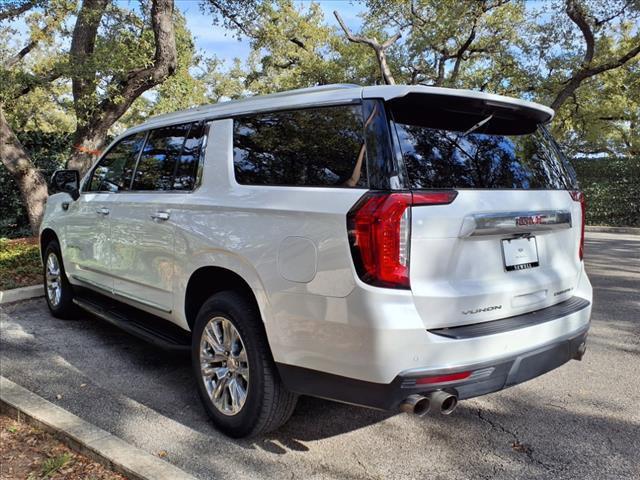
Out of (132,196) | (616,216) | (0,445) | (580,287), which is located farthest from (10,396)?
(616,216)

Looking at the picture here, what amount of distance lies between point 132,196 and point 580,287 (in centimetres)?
331

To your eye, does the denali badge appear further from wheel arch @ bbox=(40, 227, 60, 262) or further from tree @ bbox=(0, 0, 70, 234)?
tree @ bbox=(0, 0, 70, 234)

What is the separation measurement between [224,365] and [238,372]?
0.14m

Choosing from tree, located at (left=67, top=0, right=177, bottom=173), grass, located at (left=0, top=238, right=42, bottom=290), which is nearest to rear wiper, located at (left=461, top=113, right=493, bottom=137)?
grass, located at (left=0, top=238, right=42, bottom=290)

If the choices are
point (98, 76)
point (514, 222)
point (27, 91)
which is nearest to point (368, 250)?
point (514, 222)

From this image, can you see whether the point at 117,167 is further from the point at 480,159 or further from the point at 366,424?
the point at 480,159

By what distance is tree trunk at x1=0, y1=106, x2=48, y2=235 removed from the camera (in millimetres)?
9422

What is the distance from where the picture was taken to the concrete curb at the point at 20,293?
20.4ft

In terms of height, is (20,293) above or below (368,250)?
below

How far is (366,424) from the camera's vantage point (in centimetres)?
333

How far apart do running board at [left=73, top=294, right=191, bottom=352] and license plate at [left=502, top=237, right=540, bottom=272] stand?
215 centimetres

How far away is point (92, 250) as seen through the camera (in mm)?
4777

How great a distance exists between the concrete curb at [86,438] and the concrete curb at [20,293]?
3.12 meters

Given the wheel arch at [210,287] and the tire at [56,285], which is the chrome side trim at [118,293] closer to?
the wheel arch at [210,287]
